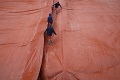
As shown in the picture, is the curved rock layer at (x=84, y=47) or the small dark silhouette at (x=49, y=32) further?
the small dark silhouette at (x=49, y=32)

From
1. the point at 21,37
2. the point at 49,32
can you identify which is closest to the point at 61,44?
the point at 49,32

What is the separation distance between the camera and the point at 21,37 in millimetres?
1930

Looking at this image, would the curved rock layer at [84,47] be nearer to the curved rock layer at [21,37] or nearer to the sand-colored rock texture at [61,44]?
the sand-colored rock texture at [61,44]

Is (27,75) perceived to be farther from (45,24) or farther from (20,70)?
(45,24)

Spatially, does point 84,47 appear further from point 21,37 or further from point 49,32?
point 21,37

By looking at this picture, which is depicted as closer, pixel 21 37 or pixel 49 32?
pixel 49 32

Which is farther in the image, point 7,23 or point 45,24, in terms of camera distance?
point 7,23

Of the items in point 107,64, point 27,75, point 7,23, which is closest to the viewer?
point 27,75

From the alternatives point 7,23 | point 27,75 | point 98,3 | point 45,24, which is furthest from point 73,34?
point 98,3

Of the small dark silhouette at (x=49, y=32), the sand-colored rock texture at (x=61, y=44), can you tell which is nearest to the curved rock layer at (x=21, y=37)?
the sand-colored rock texture at (x=61, y=44)

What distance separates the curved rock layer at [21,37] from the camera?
1.44 metres

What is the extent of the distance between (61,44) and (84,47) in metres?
0.37

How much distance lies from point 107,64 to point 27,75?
107 cm

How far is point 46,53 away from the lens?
1.73m
